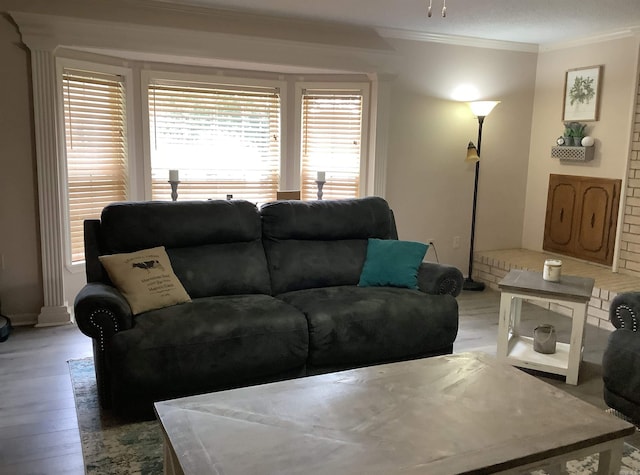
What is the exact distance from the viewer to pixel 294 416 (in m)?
1.81

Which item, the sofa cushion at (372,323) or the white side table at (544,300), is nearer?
the sofa cushion at (372,323)

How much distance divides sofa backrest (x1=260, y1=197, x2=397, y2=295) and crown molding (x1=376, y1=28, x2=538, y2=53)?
1.95 m

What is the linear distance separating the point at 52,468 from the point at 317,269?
1.81 meters

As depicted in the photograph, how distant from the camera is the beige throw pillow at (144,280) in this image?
2.82 m

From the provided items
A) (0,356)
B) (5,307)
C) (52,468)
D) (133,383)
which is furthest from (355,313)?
(5,307)

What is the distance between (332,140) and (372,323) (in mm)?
2530

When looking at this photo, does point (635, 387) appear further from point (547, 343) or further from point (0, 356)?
point (0, 356)

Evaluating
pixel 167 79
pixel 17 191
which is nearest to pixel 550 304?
pixel 167 79

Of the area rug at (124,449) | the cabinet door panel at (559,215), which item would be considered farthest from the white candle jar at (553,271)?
the cabinet door panel at (559,215)

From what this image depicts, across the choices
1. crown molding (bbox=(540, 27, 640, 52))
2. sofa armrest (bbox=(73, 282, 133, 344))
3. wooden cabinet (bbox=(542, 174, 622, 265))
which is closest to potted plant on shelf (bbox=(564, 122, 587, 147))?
wooden cabinet (bbox=(542, 174, 622, 265))

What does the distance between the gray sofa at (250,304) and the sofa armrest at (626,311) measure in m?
0.85

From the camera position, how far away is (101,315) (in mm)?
2551

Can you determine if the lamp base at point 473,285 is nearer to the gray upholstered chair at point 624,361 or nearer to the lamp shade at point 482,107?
the lamp shade at point 482,107

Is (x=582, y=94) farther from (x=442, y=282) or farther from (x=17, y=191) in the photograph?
(x=17, y=191)
